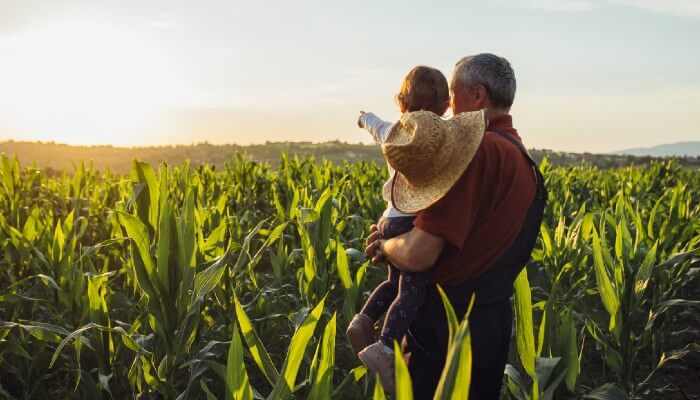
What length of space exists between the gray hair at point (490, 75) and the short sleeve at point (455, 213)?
29cm

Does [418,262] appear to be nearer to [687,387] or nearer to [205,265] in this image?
[205,265]

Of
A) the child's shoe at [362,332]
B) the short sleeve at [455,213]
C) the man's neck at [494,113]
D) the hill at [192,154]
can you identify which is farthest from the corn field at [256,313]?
the hill at [192,154]

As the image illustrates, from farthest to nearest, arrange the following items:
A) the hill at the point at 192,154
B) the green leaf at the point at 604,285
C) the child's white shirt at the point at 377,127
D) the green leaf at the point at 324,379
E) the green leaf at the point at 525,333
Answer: the hill at the point at 192,154 < the green leaf at the point at 604,285 < the child's white shirt at the point at 377,127 < the green leaf at the point at 525,333 < the green leaf at the point at 324,379

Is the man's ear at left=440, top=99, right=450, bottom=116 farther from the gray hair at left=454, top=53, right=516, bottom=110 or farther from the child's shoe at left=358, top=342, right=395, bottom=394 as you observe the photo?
the child's shoe at left=358, top=342, right=395, bottom=394

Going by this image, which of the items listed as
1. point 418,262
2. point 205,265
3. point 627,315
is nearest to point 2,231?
point 205,265

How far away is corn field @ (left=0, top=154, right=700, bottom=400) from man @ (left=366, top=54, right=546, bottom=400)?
98 mm

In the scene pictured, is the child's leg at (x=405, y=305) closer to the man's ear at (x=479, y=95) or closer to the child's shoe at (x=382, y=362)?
the child's shoe at (x=382, y=362)

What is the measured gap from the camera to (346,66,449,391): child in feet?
6.25

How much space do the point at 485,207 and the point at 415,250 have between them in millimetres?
287

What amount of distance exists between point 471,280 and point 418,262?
0.25 metres

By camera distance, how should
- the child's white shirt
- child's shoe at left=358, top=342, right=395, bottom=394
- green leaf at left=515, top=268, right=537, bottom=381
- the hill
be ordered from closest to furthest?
child's shoe at left=358, top=342, right=395, bottom=394 < green leaf at left=515, top=268, right=537, bottom=381 < the child's white shirt < the hill

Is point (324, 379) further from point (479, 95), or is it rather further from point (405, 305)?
point (479, 95)

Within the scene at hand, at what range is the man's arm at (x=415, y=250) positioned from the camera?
174 cm

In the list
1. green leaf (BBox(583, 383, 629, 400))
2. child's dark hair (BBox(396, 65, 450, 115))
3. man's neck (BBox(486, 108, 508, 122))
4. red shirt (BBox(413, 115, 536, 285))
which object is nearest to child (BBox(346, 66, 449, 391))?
child's dark hair (BBox(396, 65, 450, 115))
